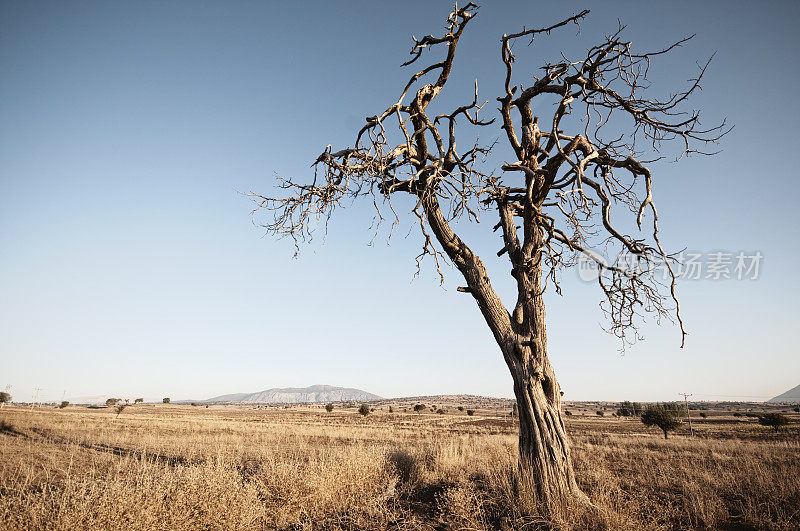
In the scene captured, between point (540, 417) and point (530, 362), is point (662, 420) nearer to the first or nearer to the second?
point (540, 417)

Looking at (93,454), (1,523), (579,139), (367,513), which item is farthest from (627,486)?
(93,454)

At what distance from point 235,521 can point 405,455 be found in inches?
171

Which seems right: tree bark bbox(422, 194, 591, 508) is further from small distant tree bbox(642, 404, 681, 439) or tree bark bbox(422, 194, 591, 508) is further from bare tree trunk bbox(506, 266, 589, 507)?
small distant tree bbox(642, 404, 681, 439)

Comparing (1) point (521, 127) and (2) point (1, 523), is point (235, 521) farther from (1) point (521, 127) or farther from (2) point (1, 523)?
(1) point (521, 127)

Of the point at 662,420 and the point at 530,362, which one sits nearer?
the point at 530,362

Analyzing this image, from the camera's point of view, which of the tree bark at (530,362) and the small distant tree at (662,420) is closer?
the tree bark at (530,362)

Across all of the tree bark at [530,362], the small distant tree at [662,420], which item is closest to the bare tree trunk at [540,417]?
the tree bark at [530,362]

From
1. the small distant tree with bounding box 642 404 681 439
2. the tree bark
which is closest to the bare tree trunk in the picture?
the tree bark

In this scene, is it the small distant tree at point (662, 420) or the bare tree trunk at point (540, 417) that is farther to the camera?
the small distant tree at point (662, 420)

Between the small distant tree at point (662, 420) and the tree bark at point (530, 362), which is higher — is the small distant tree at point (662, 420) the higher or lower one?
the lower one

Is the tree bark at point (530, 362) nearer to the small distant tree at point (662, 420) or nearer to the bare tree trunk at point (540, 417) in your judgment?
the bare tree trunk at point (540, 417)

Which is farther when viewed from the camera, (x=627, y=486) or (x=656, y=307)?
(x=627, y=486)

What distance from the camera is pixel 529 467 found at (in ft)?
16.0

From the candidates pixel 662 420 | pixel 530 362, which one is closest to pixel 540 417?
pixel 530 362
